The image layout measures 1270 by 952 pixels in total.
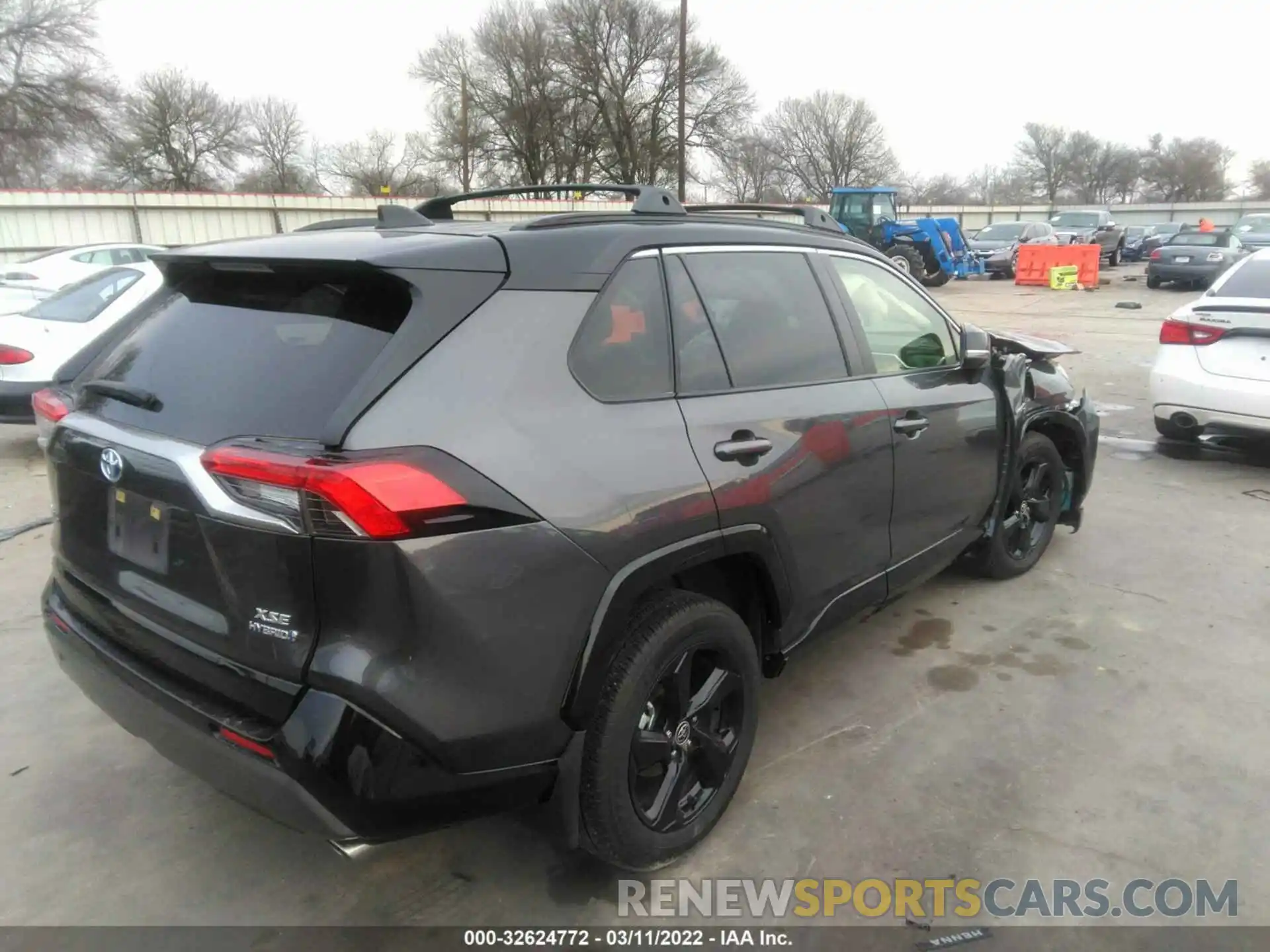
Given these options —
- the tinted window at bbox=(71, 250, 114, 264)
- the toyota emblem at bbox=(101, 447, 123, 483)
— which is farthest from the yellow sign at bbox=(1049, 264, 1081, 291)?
the toyota emblem at bbox=(101, 447, 123, 483)

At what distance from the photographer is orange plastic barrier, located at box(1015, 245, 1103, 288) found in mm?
23453

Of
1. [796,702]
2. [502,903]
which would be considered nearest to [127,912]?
[502,903]

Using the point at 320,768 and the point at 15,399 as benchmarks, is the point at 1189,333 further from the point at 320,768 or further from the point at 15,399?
the point at 15,399

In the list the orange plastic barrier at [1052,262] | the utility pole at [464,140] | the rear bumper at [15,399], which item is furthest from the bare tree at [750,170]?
the rear bumper at [15,399]

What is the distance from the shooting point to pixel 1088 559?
4934 millimetres

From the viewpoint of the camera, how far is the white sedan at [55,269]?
7.76 metres

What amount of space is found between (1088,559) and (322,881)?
4.23m

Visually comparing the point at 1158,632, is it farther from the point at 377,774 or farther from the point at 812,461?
the point at 377,774

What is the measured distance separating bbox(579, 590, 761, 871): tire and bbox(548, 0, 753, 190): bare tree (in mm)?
40875

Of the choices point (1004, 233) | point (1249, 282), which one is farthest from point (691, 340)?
point (1004, 233)

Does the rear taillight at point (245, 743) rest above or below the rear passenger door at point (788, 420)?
below

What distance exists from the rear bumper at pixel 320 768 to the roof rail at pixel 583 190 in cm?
175

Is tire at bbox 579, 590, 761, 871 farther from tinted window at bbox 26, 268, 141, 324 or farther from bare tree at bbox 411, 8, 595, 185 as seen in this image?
bare tree at bbox 411, 8, 595, 185

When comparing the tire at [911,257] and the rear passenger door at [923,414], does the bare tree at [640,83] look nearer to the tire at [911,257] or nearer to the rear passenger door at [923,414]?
the tire at [911,257]
